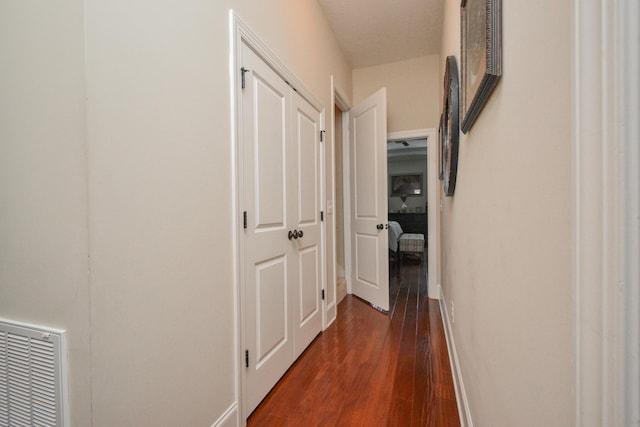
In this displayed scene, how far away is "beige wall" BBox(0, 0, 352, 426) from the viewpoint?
2.85ft

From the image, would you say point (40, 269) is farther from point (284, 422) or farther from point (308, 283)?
point (308, 283)

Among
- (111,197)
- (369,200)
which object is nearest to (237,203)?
(111,197)

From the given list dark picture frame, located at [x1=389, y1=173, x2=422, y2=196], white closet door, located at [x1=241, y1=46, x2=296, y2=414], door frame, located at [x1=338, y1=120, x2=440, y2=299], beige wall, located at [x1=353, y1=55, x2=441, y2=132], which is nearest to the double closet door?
white closet door, located at [x1=241, y1=46, x2=296, y2=414]

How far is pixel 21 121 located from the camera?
931mm

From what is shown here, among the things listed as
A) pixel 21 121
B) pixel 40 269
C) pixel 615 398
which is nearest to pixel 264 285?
pixel 40 269

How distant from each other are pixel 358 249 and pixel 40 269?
303 centimetres

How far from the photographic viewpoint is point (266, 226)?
6.02ft

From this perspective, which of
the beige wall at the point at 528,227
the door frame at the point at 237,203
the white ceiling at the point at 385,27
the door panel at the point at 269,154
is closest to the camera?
the beige wall at the point at 528,227

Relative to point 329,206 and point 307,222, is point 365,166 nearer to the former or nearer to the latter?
point 329,206

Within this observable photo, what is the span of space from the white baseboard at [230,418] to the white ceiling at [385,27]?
10.4ft

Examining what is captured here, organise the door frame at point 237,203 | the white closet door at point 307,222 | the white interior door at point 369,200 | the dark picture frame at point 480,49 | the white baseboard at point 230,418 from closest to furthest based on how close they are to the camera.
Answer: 1. the dark picture frame at point 480,49
2. the white baseboard at point 230,418
3. the door frame at point 237,203
4. the white closet door at point 307,222
5. the white interior door at point 369,200

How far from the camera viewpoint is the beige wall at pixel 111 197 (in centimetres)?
87

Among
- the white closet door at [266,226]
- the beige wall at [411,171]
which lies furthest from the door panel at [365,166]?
the beige wall at [411,171]

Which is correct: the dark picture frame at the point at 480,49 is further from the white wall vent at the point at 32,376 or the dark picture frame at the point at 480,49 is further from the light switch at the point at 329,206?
the light switch at the point at 329,206
